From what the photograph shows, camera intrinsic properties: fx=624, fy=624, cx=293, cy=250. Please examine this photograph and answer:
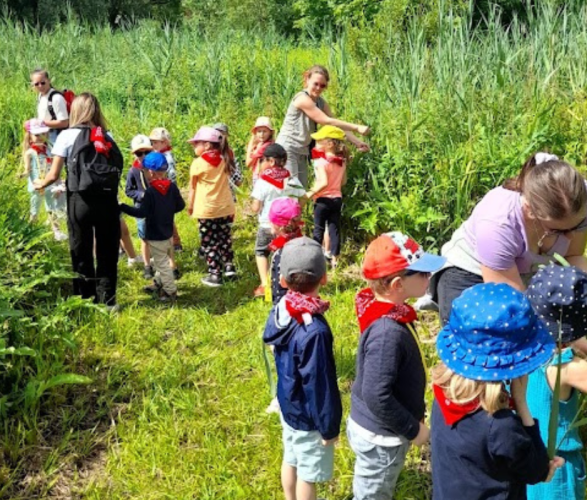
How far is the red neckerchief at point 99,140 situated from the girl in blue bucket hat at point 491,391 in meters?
3.26

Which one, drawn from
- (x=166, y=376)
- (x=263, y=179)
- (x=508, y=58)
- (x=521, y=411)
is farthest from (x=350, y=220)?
(x=521, y=411)

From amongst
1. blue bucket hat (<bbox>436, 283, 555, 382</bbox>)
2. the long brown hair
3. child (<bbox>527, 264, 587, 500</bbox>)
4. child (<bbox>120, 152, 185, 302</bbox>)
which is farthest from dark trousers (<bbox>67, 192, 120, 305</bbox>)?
blue bucket hat (<bbox>436, 283, 555, 382</bbox>)

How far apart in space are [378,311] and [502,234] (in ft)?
2.37

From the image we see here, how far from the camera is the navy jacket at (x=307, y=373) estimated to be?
2500 millimetres

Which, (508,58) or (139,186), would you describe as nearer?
(139,186)

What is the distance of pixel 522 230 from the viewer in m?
2.73

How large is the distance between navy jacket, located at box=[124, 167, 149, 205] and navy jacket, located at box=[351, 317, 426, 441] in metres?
3.58


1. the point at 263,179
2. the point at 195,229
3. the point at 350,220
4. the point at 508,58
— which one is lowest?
the point at 195,229

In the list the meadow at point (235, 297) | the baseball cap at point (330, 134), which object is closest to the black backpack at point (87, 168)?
the meadow at point (235, 297)

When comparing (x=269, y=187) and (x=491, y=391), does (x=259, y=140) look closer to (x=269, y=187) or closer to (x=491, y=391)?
(x=269, y=187)

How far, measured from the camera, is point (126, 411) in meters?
3.66

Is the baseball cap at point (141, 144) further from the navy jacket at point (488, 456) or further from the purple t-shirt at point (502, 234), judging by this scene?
the navy jacket at point (488, 456)

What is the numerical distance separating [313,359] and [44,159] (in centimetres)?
513

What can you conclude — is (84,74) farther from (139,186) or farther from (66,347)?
(66,347)
